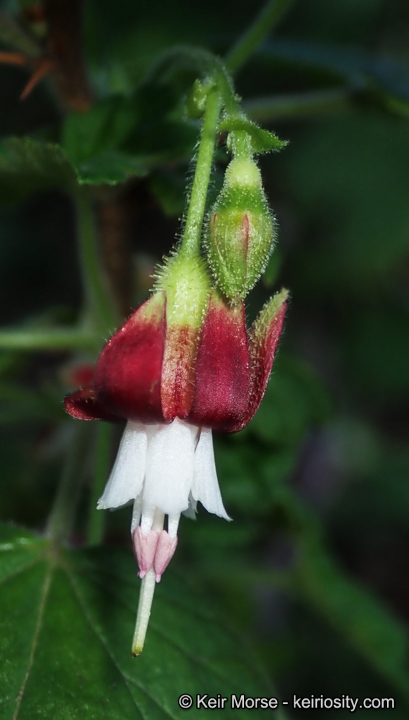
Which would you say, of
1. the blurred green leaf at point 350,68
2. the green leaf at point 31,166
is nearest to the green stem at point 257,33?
the blurred green leaf at point 350,68

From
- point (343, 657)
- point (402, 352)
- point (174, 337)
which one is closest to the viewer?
point (174, 337)

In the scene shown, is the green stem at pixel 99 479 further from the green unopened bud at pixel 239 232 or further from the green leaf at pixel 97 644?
the green unopened bud at pixel 239 232

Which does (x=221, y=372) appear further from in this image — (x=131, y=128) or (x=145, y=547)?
(x=131, y=128)

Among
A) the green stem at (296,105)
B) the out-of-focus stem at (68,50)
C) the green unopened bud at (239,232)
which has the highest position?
the green stem at (296,105)

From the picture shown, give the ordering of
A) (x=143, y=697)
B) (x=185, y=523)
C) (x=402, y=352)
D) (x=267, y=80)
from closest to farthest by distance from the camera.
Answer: (x=143, y=697), (x=185, y=523), (x=267, y=80), (x=402, y=352)

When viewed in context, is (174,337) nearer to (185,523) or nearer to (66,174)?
(66,174)

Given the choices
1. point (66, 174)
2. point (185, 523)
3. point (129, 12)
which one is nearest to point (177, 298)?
point (66, 174)

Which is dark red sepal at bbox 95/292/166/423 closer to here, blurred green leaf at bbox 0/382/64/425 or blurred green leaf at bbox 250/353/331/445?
blurred green leaf at bbox 0/382/64/425

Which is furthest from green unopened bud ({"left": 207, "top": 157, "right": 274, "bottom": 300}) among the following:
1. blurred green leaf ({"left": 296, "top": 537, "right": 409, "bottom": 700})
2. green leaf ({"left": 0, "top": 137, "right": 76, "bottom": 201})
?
blurred green leaf ({"left": 296, "top": 537, "right": 409, "bottom": 700})
